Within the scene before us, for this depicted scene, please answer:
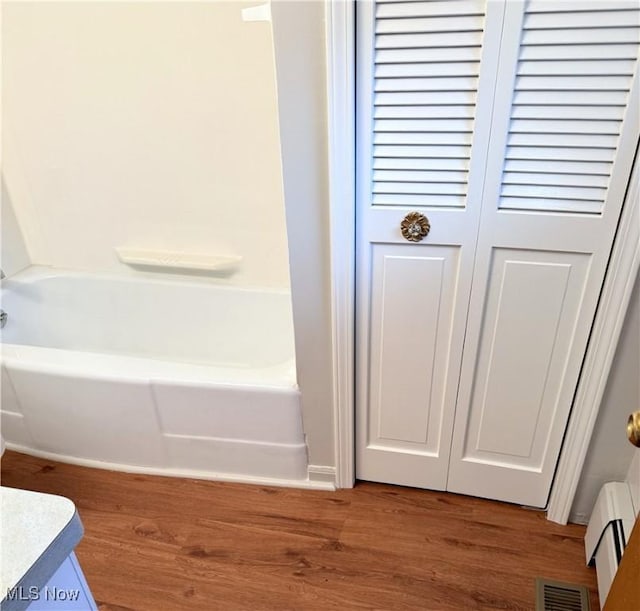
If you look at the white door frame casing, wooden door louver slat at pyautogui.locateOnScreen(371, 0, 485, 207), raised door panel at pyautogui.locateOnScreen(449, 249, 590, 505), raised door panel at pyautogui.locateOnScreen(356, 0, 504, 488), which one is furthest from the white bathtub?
wooden door louver slat at pyautogui.locateOnScreen(371, 0, 485, 207)

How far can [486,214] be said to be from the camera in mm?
1308

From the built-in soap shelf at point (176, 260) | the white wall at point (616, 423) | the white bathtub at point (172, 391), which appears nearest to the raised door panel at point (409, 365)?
the white bathtub at point (172, 391)

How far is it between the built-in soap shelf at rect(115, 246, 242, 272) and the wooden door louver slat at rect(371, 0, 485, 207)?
102 cm

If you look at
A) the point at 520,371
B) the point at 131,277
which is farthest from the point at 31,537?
the point at 131,277

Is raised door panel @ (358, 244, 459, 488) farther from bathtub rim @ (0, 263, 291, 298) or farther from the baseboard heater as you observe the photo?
bathtub rim @ (0, 263, 291, 298)

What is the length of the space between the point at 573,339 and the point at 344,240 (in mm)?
672

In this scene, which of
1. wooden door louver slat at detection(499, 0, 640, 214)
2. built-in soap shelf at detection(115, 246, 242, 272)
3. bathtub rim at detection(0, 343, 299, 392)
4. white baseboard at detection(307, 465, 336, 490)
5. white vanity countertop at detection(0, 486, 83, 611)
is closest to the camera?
white vanity countertop at detection(0, 486, 83, 611)

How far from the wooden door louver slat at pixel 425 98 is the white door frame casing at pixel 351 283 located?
0.07 metres

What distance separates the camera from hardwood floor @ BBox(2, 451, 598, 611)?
1.50 metres

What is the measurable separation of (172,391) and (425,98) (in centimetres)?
118

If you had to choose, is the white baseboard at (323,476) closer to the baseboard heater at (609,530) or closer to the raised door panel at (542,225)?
the raised door panel at (542,225)

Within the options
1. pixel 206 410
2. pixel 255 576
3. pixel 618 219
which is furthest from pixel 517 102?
pixel 255 576

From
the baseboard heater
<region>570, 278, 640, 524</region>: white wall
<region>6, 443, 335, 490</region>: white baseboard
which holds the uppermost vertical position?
<region>570, 278, 640, 524</region>: white wall

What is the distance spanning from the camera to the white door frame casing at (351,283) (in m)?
1.18
